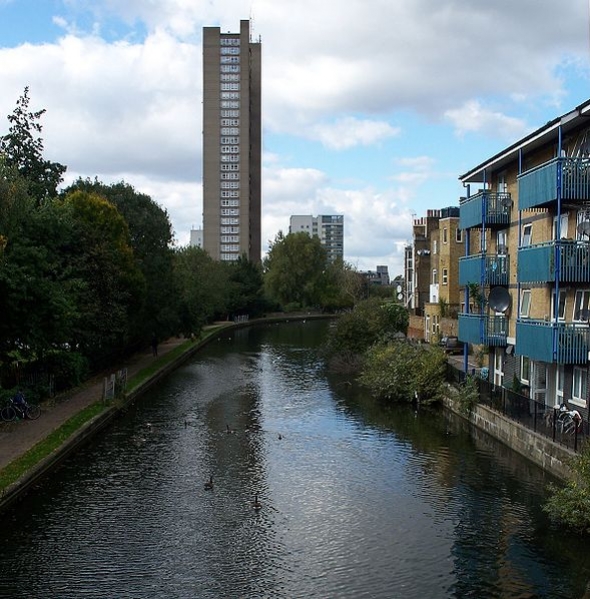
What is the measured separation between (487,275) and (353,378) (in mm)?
14934

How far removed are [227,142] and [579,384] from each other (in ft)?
461

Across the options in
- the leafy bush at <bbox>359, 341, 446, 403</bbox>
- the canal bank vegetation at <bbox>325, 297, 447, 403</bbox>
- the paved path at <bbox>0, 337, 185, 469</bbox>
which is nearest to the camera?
the paved path at <bbox>0, 337, 185, 469</bbox>

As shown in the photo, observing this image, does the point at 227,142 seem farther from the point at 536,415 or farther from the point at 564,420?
the point at 564,420

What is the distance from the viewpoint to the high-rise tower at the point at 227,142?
156 m

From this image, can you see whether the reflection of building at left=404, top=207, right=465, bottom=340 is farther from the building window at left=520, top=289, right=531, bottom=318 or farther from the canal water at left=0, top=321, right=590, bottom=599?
the canal water at left=0, top=321, right=590, bottom=599

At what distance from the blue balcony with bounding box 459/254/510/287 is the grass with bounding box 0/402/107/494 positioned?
1687 centimetres

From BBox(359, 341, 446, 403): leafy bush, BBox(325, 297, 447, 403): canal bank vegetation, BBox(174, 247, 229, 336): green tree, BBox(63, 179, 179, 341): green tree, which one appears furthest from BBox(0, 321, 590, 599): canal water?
BBox(174, 247, 229, 336): green tree

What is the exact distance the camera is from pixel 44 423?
26562 mm

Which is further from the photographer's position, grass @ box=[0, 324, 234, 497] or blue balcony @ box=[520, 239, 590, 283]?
blue balcony @ box=[520, 239, 590, 283]

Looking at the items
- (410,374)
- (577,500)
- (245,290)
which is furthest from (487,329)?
(245,290)

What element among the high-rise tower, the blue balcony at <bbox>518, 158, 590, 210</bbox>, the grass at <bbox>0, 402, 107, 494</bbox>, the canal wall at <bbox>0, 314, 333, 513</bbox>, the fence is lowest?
the canal wall at <bbox>0, 314, 333, 513</bbox>

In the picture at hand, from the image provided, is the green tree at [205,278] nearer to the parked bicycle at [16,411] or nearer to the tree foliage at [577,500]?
the parked bicycle at [16,411]

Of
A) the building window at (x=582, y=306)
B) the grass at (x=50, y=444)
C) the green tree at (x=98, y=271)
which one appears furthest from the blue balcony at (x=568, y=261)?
the green tree at (x=98, y=271)

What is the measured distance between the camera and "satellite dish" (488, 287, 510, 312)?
3011cm
